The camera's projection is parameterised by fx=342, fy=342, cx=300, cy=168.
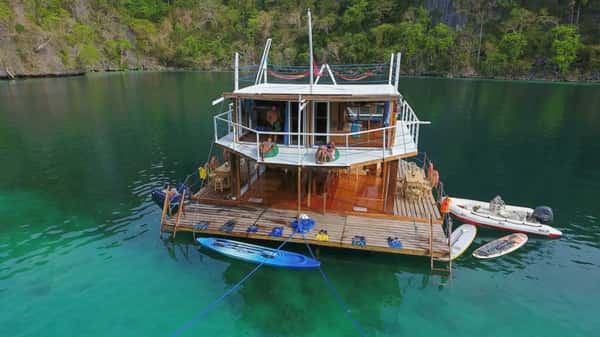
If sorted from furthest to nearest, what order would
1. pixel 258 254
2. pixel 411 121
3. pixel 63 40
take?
pixel 63 40 < pixel 411 121 < pixel 258 254

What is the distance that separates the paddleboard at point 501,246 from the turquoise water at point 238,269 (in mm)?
384

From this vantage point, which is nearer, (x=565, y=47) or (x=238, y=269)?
(x=238, y=269)

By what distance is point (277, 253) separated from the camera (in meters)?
14.5

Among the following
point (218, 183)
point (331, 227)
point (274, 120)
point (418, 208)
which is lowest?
point (331, 227)

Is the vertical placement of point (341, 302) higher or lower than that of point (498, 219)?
lower

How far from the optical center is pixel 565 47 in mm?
82625

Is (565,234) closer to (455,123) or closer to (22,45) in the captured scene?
(455,123)

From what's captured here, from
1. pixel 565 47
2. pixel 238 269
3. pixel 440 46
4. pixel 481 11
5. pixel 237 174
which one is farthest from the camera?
pixel 481 11

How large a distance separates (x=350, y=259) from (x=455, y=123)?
32.9 m

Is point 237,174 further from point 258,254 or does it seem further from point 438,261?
point 438,261

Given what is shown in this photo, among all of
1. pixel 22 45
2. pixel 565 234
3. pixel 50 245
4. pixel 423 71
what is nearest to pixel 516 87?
pixel 423 71

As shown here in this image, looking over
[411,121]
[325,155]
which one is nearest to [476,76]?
[411,121]

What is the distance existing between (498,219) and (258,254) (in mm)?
12502

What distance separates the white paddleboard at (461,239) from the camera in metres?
15.7
